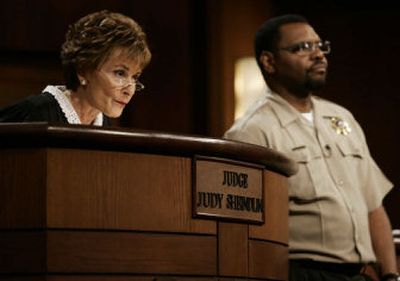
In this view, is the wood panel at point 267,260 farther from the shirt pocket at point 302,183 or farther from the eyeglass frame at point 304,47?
the eyeglass frame at point 304,47

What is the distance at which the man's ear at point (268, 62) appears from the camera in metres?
4.16

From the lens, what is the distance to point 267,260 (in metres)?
3.11

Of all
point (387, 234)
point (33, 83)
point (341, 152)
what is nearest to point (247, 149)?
point (341, 152)

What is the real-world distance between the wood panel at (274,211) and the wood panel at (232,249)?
5 cm

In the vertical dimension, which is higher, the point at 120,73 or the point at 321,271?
the point at 120,73

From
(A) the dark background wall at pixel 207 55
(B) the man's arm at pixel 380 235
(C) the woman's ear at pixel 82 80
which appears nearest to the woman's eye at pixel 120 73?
(C) the woman's ear at pixel 82 80

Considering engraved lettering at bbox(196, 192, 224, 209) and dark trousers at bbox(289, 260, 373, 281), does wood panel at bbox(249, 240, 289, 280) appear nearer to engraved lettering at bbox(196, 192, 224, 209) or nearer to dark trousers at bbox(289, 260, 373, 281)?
engraved lettering at bbox(196, 192, 224, 209)

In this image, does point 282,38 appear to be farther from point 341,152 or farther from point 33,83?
point 33,83

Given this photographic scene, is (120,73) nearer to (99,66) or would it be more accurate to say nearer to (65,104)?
(99,66)

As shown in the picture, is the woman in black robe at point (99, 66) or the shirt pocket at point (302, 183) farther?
the shirt pocket at point (302, 183)

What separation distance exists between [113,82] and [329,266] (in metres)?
1.08

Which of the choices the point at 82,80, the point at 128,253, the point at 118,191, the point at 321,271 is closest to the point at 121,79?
the point at 82,80

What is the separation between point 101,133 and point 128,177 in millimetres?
139

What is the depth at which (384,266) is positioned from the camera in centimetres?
399
